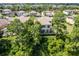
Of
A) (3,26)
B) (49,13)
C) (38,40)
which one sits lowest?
(38,40)

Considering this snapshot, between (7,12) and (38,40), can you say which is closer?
(38,40)

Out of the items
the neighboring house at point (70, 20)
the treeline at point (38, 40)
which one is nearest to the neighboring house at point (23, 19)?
the treeline at point (38, 40)

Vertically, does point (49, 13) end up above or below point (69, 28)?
above

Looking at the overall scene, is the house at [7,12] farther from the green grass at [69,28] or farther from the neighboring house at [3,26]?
the green grass at [69,28]

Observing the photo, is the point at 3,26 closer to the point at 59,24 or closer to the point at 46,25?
the point at 46,25

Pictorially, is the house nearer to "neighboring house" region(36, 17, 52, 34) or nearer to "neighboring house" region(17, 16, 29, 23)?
"neighboring house" region(17, 16, 29, 23)

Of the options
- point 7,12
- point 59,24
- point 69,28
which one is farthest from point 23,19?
point 69,28

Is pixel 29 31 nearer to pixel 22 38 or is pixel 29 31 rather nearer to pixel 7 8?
pixel 22 38

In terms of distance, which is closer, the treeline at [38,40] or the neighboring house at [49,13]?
the treeline at [38,40]

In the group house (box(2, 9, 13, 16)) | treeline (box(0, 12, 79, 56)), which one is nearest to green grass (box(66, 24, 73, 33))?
treeline (box(0, 12, 79, 56))
